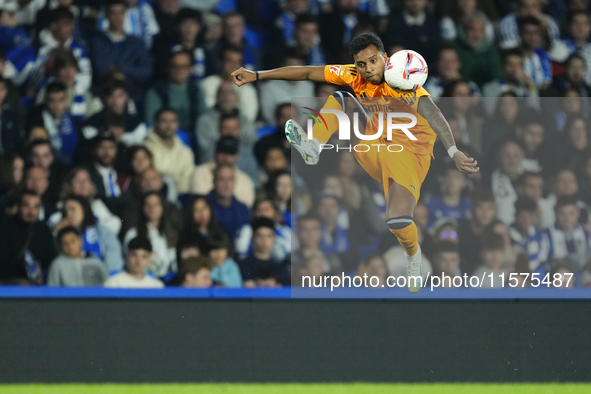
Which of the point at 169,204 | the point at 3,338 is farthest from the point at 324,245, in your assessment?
the point at 3,338

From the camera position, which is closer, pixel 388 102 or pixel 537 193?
pixel 388 102

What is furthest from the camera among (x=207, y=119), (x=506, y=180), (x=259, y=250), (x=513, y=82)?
(x=207, y=119)

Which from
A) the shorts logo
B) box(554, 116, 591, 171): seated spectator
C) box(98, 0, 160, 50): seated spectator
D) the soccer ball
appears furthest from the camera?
box(98, 0, 160, 50): seated spectator

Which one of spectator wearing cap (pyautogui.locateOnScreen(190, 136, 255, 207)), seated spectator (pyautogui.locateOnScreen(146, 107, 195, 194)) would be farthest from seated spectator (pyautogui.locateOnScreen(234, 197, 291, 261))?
seated spectator (pyautogui.locateOnScreen(146, 107, 195, 194))

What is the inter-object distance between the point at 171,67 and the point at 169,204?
112cm

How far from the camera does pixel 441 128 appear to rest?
96.8 inches

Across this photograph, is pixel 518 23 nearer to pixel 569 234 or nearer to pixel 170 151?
pixel 569 234

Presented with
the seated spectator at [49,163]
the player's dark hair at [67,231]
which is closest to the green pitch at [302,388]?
the player's dark hair at [67,231]

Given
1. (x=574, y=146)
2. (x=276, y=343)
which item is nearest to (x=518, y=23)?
(x=574, y=146)

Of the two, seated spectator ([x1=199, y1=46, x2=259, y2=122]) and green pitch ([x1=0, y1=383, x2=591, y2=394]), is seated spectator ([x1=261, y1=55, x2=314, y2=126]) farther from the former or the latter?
green pitch ([x1=0, y1=383, x2=591, y2=394])

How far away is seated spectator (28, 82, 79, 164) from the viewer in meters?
5.31

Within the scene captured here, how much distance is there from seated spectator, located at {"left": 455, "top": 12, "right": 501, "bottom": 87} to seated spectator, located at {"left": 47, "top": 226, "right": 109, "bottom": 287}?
9.90 feet

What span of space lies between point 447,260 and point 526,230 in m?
0.90

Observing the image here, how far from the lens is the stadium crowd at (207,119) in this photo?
172 inches
